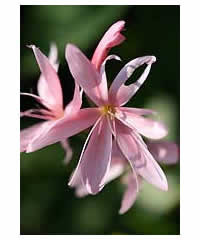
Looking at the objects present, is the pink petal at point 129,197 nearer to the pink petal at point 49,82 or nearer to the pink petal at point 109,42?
the pink petal at point 49,82

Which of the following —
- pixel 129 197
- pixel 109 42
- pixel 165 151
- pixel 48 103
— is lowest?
pixel 129 197

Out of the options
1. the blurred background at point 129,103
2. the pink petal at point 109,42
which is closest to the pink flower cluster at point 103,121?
the pink petal at point 109,42

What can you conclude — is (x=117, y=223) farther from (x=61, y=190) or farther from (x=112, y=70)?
(x=112, y=70)

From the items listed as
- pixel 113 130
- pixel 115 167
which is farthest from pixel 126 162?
pixel 113 130

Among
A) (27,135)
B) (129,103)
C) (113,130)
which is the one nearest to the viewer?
(113,130)

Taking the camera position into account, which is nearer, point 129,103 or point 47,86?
point 47,86

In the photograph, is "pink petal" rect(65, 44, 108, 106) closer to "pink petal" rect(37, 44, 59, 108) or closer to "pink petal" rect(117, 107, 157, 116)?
"pink petal" rect(117, 107, 157, 116)

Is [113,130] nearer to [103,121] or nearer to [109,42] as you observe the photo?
[103,121]
